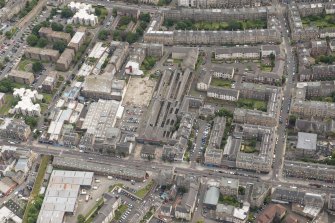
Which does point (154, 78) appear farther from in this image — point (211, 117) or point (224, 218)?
point (224, 218)

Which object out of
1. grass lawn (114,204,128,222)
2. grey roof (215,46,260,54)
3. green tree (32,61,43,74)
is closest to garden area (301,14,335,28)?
grey roof (215,46,260,54)

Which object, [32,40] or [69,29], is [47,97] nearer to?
[32,40]

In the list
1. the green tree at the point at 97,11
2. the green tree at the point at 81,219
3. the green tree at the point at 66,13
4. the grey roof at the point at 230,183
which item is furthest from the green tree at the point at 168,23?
the green tree at the point at 81,219

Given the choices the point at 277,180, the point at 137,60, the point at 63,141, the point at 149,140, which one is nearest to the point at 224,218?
the point at 277,180

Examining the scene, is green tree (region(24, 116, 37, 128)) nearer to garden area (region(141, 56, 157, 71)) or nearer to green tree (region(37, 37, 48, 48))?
green tree (region(37, 37, 48, 48))

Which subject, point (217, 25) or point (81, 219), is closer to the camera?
point (81, 219)

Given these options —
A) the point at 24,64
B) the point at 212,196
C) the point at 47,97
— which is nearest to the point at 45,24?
the point at 24,64
